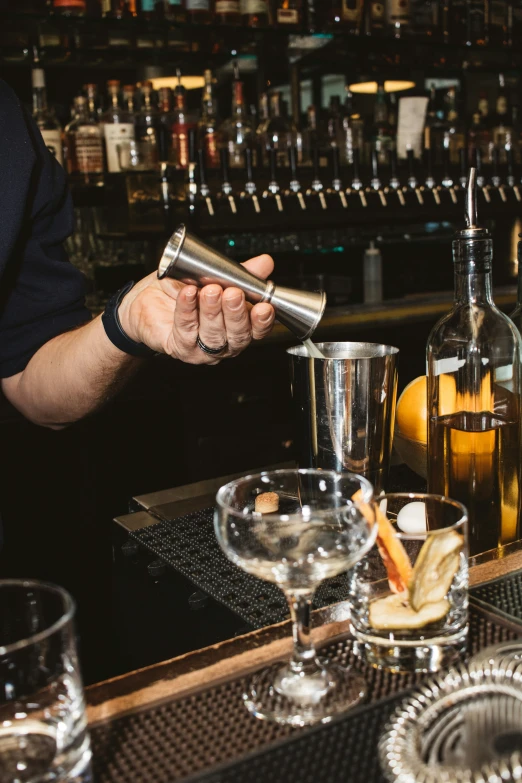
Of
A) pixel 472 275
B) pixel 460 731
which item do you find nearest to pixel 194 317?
pixel 472 275

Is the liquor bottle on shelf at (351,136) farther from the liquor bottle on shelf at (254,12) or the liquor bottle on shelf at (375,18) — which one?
the liquor bottle on shelf at (254,12)

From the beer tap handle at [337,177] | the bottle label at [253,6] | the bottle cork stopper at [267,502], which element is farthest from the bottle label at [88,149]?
the bottle cork stopper at [267,502]

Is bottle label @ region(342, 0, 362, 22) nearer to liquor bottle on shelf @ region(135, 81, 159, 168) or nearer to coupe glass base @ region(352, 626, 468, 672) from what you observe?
→ liquor bottle on shelf @ region(135, 81, 159, 168)

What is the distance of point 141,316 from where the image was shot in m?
1.16

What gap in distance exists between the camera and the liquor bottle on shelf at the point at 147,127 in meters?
2.85

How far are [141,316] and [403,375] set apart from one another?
195 cm

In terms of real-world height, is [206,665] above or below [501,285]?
above

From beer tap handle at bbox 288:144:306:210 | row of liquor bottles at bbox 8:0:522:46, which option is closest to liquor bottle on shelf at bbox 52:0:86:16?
row of liquor bottles at bbox 8:0:522:46

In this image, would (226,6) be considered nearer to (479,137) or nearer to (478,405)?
(479,137)

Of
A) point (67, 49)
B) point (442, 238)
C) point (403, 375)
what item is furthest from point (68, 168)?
point (442, 238)

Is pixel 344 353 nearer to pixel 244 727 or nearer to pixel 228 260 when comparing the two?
pixel 228 260

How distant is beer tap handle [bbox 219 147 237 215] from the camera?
9.17 ft

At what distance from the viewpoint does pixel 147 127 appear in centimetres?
291

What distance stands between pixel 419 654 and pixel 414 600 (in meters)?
0.04
